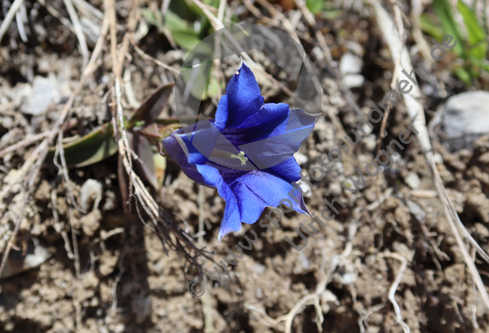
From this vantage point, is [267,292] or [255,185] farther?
[267,292]

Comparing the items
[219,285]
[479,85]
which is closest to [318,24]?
[479,85]

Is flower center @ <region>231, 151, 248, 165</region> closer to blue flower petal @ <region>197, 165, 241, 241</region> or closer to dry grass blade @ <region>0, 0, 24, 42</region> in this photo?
blue flower petal @ <region>197, 165, 241, 241</region>

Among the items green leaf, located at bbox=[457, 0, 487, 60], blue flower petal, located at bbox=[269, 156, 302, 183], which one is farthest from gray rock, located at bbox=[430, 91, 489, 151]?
blue flower petal, located at bbox=[269, 156, 302, 183]

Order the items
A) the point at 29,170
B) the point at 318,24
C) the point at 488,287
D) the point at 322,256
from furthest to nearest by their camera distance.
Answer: the point at 318,24, the point at 322,256, the point at 488,287, the point at 29,170

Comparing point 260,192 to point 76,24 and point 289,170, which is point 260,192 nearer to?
point 289,170

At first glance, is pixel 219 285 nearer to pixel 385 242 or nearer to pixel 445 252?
pixel 385 242

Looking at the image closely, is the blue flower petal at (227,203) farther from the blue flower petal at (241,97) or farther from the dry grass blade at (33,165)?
the dry grass blade at (33,165)
